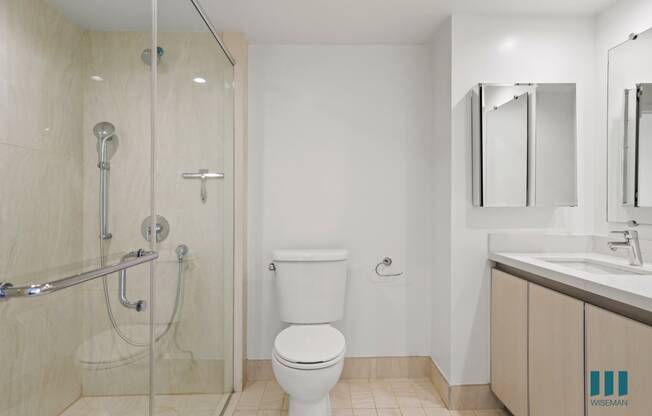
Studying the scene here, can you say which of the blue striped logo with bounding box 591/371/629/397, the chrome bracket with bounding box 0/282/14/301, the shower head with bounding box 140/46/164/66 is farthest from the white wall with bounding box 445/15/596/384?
the chrome bracket with bounding box 0/282/14/301

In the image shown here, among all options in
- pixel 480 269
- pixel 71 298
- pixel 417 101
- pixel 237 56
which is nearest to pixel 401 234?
pixel 480 269

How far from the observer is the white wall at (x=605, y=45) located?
1831mm

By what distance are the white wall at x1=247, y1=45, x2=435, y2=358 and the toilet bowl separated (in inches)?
24.8

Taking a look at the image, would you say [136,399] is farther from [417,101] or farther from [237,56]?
[417,101]

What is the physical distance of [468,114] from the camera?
82.4 inches

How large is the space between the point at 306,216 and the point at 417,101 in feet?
3.57

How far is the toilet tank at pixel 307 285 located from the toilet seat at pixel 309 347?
0.54 feet

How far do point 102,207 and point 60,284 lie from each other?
9.9 inches

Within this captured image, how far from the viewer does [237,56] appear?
2.32 m

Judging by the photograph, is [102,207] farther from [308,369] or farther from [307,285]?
[307,285]

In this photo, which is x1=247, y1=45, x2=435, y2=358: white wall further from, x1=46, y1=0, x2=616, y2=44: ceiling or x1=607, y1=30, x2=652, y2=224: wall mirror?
x1=607, y1=30, x2=652, y2=224: wall mirror

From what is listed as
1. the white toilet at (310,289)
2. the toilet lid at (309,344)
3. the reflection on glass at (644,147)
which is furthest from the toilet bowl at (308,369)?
the reflection on glass at (644,147)

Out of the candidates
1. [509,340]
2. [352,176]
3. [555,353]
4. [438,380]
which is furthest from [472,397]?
[352,176]

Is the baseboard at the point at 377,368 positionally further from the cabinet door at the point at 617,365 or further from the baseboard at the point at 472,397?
the cabinet door at the point at 617,365
